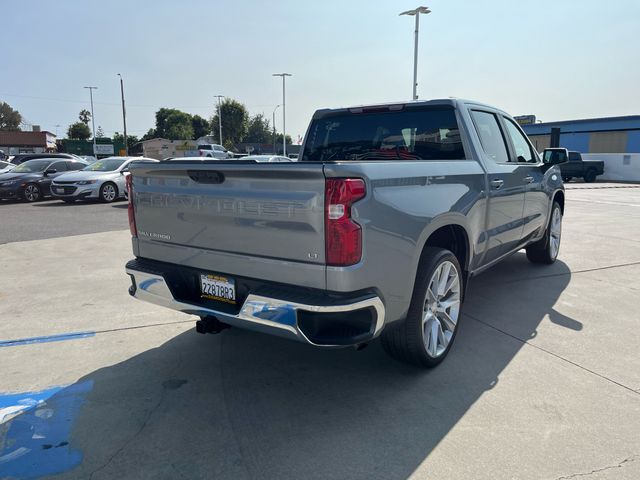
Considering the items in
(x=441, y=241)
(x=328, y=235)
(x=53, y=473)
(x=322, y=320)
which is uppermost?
(x=328, y=235)

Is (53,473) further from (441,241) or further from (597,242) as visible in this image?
(597,242)

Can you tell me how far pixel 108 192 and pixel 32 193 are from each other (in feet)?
8.62

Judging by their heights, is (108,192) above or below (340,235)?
below

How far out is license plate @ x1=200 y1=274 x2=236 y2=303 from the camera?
2895mm

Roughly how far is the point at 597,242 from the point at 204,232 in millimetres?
7536

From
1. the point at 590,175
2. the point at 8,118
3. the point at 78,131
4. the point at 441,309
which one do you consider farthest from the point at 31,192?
the point at 8,118

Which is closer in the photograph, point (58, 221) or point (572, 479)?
point (572, 479)

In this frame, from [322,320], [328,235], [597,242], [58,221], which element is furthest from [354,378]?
[58,221]

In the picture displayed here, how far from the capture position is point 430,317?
132 inches

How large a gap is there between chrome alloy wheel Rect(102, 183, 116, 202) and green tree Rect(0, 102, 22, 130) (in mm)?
A: 108704

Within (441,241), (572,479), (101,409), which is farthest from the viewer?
(441,241)

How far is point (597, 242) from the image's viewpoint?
26.9 ft

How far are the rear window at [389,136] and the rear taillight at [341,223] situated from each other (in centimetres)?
191

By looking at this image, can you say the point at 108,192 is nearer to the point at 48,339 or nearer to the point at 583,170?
the point at 48,339
